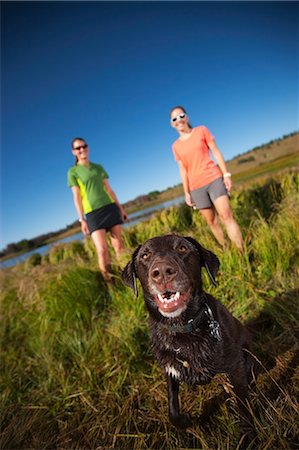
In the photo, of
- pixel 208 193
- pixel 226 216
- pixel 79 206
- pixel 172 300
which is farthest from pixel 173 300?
pixel 79 206

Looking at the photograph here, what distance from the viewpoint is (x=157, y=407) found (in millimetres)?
2521

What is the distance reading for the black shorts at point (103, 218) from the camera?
15.1 ft

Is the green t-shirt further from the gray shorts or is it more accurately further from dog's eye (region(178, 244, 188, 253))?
dog's eye (region(178, 244, 188, 253))

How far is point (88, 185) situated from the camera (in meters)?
4.65

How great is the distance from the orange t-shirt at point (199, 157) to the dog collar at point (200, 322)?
2.65 m

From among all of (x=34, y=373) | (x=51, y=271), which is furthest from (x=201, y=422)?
(x=51, y=271)

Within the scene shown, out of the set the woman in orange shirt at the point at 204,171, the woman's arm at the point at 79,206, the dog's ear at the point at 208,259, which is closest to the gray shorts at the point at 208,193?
the woman in orange shirt at the point at 204,171

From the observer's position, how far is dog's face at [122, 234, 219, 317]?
73.2 inches

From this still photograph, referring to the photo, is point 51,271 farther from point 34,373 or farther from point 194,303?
point 194,303

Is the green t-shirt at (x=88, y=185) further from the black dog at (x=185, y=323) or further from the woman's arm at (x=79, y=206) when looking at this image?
the black dog at (x=185, y=323)

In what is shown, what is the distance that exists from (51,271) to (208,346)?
398 cm

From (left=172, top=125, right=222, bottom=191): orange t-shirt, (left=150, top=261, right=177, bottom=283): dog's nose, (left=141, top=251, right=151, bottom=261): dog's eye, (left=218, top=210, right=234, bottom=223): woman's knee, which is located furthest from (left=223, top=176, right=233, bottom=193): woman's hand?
(left=150, top=261, right=177, bottom=283): dog's nose

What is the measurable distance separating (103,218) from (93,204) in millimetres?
309

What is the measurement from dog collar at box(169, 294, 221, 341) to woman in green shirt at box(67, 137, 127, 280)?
263 cm
